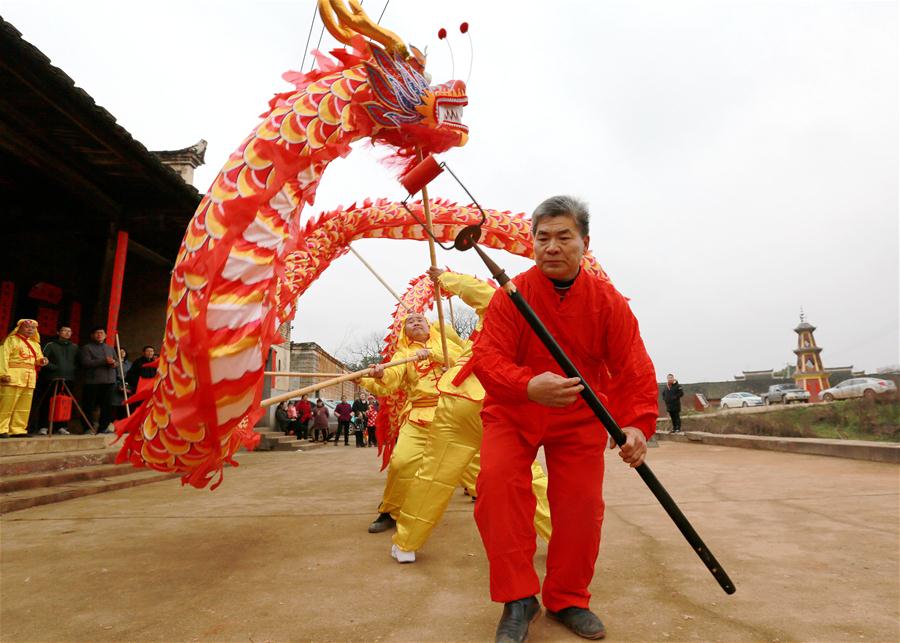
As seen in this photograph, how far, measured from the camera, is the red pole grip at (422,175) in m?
2.52

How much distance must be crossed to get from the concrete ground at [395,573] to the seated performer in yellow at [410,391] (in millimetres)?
322

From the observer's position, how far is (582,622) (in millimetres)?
1712

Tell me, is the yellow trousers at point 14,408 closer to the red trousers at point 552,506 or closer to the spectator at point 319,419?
the red trousers at point 552,506

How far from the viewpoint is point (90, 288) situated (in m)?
8.78

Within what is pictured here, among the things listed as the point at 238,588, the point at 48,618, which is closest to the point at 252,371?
the point at 238,588

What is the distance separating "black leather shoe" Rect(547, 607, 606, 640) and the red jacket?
569 millimetres

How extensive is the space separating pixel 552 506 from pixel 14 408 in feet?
19.7

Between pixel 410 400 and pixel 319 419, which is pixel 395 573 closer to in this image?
pixel 410 400

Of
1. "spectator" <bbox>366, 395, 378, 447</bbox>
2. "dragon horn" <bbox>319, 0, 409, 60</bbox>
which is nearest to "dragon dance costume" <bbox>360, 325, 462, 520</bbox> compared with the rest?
"dragon horn" <bbox>319, 0, 409, 60</bbox>

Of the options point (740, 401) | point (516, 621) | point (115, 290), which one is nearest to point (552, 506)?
point (516, 621)

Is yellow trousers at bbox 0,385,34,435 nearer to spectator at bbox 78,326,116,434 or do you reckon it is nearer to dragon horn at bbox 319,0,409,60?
spectator at bbox 78,326,116,434

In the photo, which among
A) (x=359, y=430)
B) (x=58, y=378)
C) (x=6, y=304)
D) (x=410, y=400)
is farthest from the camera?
(x=359, y=430)

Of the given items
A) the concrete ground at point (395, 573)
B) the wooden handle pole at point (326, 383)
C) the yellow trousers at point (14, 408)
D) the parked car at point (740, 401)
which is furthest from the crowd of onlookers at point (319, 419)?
the parked car at point (740, 401)

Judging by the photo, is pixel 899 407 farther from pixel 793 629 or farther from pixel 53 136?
pixel 53 136
